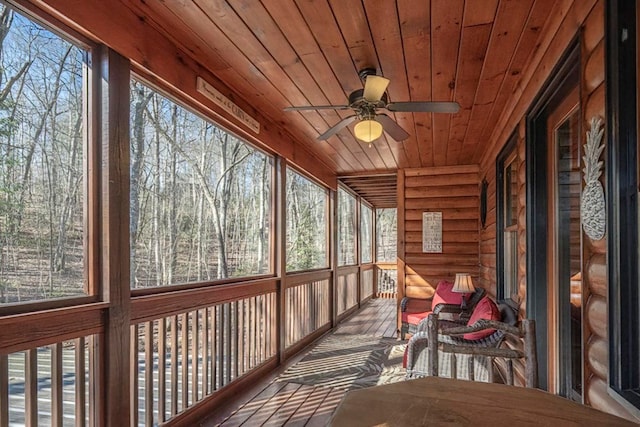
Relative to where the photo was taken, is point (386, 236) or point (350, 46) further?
point (386, 236)

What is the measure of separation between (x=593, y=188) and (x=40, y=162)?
2.14 m

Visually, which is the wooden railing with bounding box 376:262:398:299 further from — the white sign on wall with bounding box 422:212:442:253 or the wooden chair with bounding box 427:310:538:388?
the wooden chair with bounding box 427:310:538:388

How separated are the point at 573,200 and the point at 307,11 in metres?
1.60

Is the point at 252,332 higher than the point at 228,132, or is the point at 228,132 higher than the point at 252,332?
the point at 228,132

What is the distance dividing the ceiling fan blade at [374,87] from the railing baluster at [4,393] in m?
2.05

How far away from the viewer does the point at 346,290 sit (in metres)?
6.95

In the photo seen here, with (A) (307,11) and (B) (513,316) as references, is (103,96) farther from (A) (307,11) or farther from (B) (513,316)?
(B) (513,316)

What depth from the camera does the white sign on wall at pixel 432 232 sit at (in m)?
5.65

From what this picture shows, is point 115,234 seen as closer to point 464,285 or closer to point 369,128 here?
point 369,128

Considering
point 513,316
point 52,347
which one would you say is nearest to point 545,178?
point 513,316

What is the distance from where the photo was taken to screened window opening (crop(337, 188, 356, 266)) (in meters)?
6.73

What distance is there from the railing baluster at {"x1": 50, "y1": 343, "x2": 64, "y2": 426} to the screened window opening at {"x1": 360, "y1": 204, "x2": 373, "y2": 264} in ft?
23.9

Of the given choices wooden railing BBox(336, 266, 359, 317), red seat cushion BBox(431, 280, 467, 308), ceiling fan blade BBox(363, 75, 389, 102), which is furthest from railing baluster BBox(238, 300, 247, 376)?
wooden railing BBox(336, 266, 359, 317)

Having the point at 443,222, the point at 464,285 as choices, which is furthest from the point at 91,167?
the point at 443,222
